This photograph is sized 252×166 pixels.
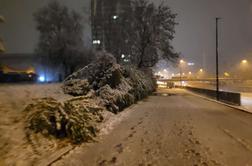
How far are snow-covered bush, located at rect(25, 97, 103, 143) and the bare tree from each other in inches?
1725

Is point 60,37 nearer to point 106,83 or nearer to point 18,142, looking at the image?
point 106,83

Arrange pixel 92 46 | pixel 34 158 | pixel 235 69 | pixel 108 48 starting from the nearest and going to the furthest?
1. pixel 34 158
2. pixel 108 48
3. pixel 92 46
4. pixel 235 69

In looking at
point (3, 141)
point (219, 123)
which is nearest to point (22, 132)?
point (3, 141)

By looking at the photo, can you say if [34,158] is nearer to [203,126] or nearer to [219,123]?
[203,126]

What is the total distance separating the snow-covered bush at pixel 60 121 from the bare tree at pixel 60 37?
1725 inches

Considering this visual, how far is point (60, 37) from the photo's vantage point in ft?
189

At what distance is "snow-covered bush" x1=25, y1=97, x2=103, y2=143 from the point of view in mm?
12443

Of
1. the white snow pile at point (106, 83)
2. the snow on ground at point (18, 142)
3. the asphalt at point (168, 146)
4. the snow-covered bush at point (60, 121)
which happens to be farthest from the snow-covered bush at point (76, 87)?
the snow-covered bush at point (60, 121)

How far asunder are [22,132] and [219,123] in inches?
424

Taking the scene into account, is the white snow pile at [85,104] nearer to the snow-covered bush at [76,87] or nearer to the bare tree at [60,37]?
the snow-covered bush at [76,87]

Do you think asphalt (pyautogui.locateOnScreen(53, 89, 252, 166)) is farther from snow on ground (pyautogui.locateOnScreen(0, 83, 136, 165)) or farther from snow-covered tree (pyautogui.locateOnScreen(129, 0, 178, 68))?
snow-covered tree (pyautogui.locateOnScreen(129, 0, 178, 68))

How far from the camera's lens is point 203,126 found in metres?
17.1

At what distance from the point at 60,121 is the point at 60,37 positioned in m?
46.3

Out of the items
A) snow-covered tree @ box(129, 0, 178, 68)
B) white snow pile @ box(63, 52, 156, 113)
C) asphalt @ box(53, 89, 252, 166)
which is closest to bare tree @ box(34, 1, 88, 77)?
snow-covered tree @ box(129, 0, 178, 68)
